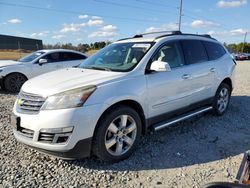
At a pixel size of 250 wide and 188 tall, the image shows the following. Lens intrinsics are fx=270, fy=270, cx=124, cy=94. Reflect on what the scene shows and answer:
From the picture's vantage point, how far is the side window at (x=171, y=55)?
14.7 feet

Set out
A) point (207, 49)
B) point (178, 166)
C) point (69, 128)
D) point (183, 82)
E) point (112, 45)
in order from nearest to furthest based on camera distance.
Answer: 1. point (69, 128)
2. point (178, 166)
3. point (183, 82)
4. point (112, 45)
5. point (207, 49)

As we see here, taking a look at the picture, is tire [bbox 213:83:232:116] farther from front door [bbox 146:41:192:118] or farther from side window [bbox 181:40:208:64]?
front door [bbox 146:41:192:118]

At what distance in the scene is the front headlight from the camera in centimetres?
333

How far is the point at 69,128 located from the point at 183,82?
7.47 feet

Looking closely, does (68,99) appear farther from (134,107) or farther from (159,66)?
(159,66)

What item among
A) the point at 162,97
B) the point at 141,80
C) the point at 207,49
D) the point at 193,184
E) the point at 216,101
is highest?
the point at 207,49

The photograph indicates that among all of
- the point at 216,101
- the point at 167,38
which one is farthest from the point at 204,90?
the point at 167,38

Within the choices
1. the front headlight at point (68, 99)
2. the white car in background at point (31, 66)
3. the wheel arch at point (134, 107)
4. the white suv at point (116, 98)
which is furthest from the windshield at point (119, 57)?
the white car in background at point (31, 66)

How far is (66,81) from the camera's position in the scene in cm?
376

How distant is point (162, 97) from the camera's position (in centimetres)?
431

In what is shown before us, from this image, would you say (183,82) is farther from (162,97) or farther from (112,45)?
(112,45)

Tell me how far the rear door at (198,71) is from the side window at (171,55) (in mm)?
163

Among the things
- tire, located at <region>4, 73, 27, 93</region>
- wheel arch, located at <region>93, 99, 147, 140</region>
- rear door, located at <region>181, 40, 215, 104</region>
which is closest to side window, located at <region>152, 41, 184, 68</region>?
rear door, located at <region>181, 40, 215, 104</region>

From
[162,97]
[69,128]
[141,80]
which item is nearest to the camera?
[69,128]
